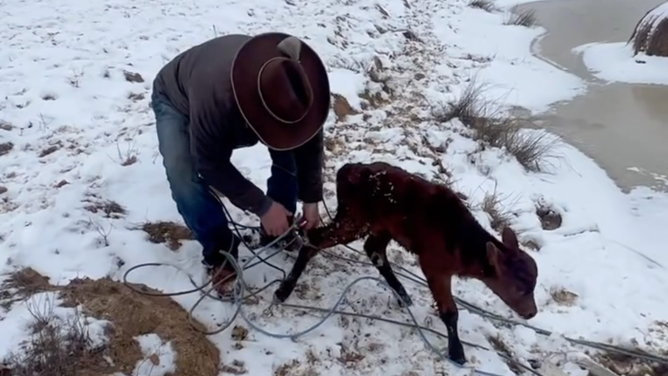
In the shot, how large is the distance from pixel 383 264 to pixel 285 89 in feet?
4.14

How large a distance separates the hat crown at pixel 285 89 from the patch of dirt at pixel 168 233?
1.33 meters

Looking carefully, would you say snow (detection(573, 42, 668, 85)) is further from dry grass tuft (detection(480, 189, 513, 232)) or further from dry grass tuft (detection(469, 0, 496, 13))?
dry grass tuft (detection(480, 189, 513, 232))

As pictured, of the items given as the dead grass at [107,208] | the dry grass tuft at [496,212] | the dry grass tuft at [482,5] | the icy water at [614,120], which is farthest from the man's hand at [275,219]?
the dry grass tuft at [482,5]

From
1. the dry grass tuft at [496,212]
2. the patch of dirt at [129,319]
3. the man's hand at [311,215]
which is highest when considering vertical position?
the man's hand at [311,215]

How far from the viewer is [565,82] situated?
9.34 metres

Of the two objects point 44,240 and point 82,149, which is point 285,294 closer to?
point 44,240

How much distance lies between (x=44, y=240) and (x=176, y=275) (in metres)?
0.73

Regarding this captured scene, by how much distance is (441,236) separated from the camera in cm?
319

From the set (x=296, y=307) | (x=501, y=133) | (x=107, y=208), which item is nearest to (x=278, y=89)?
(x=296, y=307)

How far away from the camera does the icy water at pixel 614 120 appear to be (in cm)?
648

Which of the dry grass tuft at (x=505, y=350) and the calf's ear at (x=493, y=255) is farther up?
the calf's ear at (x=493, y=255)

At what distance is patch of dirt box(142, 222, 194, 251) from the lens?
3840mm

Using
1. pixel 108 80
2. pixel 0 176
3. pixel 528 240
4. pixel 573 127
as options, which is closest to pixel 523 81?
pixel 573 127

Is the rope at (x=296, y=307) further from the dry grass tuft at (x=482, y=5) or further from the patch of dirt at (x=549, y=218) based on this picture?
the dry grass tuft at (x=482, y=5)
